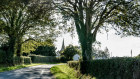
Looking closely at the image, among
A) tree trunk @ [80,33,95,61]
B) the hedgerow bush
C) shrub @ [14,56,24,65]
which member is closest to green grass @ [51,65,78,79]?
tree trunk @ [80,33,95,61]

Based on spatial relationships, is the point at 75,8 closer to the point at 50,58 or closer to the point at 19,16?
the point at 19,16

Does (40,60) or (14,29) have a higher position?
(14,29)

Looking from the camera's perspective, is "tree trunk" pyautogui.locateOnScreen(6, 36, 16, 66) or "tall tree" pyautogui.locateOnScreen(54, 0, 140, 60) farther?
"tree trunk" pyautogui.locateOnScreen(6, 36, 16, 66)

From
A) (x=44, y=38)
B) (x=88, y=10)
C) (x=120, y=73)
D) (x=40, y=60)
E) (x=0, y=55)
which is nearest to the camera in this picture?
(x=120, y=73)

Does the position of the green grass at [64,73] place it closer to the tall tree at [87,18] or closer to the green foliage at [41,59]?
the tall tree at [87,18]

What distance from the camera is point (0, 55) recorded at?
100 feet

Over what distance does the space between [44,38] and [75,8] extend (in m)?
16.9

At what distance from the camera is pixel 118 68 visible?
→ 10.7m

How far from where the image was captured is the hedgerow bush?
8827 mm

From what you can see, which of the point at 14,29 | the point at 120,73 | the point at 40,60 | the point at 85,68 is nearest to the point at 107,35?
the point at 85,68

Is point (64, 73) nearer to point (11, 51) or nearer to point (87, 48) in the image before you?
point (87, 48)

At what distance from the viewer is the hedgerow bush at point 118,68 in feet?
29.0

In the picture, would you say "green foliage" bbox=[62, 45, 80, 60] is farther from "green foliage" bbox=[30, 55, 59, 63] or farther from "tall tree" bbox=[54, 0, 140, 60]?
"tall tree" bbox=[54, 0, 140, 60]

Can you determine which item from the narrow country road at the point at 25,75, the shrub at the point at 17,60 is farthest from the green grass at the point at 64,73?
the shrub at the point at 17,60
